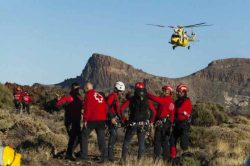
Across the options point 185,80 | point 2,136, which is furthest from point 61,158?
point 185,80

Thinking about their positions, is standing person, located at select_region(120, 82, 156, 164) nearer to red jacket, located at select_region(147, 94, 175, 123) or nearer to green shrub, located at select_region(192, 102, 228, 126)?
red jacket, located at select_region(147, 94, 175, 123)

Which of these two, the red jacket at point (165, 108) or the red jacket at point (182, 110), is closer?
the red jacket at point (165, 108)

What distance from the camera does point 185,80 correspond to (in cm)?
19925

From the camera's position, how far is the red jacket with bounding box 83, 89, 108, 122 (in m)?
13.0

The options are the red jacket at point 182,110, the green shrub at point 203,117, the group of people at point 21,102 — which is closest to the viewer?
the red jacket at point 182,110

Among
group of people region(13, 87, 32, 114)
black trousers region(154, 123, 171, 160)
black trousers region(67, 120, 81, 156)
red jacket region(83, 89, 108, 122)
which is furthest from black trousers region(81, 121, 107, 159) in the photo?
group of people region(13, 87, 32, 114)

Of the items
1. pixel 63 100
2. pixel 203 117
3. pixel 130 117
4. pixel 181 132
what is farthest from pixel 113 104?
pixel 203 117

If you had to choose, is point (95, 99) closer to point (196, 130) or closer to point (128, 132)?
point (128, 132)

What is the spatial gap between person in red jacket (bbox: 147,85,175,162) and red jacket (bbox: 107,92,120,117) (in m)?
0.89

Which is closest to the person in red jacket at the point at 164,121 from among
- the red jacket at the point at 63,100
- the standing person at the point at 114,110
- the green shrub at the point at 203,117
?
the standing person at the point at 114,110

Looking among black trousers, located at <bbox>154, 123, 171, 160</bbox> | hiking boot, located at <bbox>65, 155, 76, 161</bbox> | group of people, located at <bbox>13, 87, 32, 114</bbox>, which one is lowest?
hiking boot, located at <bbox>65, 155, 76, 161</bbox>

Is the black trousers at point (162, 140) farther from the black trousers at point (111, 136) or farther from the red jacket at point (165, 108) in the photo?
the black trousers at point (111, 136)

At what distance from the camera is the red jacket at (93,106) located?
13031 millimetres

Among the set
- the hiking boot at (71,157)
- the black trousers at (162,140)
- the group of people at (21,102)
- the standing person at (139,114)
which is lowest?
the hiking boot at (71,157)
